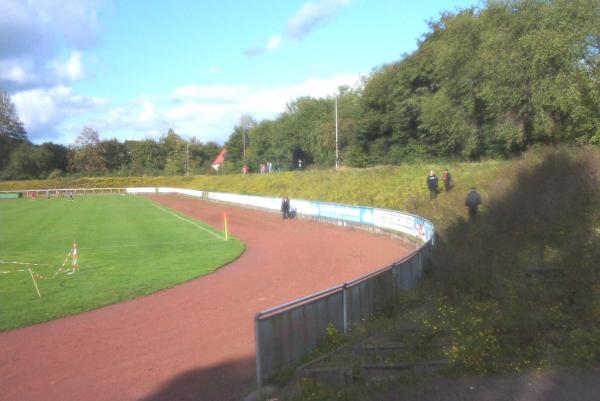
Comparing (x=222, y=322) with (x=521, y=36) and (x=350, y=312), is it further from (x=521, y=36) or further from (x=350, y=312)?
(x=521, y=36)

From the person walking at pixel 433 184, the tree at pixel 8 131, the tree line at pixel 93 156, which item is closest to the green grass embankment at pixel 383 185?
the person walking at pixel 433 184

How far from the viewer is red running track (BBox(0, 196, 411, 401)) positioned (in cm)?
764

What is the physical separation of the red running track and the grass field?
2.93 feet

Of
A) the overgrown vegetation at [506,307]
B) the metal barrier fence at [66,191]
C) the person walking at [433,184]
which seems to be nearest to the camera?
the overgrown vegetation at [506,307]

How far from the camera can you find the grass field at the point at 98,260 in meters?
13.2

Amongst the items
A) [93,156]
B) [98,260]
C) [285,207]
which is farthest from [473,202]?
[93,156]

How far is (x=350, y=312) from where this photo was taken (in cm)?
834

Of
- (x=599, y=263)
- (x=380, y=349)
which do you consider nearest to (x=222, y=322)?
(x=380, y=349)

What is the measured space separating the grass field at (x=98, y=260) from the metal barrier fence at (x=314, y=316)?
7336mm

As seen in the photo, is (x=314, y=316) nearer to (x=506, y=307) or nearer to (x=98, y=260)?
(x=506, y=307)

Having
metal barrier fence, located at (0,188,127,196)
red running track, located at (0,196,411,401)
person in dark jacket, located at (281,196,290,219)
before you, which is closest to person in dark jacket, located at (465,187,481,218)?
red running track, located at (0,196,411,401)

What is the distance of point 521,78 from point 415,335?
73.9 feet

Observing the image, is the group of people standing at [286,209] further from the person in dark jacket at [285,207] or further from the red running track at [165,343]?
the red running track at [165,343]

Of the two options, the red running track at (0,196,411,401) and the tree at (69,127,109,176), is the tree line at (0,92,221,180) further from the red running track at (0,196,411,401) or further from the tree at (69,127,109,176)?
the red running track at (0,196,411,401)
